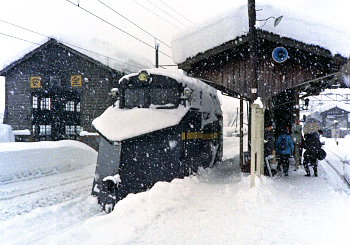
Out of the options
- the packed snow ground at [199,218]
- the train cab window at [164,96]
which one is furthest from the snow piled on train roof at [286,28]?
the packed snow ground at [199,218]

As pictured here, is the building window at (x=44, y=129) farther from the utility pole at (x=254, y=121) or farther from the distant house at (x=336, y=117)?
the distant house at (x=336, y=117)

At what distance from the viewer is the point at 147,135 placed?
6.49m

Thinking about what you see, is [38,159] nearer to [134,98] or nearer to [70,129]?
[134,98]

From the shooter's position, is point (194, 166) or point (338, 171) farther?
point (338, 171)

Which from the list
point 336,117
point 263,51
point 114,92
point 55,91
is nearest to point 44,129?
point 55,91

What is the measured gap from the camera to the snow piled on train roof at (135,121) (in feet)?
21.2

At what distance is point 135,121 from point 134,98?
4.19 feet

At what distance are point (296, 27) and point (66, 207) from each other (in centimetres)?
777

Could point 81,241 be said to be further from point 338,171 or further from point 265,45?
point 338,171

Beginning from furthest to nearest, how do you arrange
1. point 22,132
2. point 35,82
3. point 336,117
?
1. point 336,117
2. point 35,82
3. point 22,132

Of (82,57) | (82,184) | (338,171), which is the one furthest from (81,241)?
(82,57)

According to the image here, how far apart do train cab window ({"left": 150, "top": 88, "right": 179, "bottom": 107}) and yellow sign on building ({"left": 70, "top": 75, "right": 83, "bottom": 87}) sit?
13.3 meters

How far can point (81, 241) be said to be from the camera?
12.8 ft

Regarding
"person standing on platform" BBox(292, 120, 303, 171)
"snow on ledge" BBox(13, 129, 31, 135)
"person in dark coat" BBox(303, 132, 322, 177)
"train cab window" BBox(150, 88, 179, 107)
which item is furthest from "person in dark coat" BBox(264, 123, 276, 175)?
"snow on ledge" BBox(13, 129, 31, 135)
